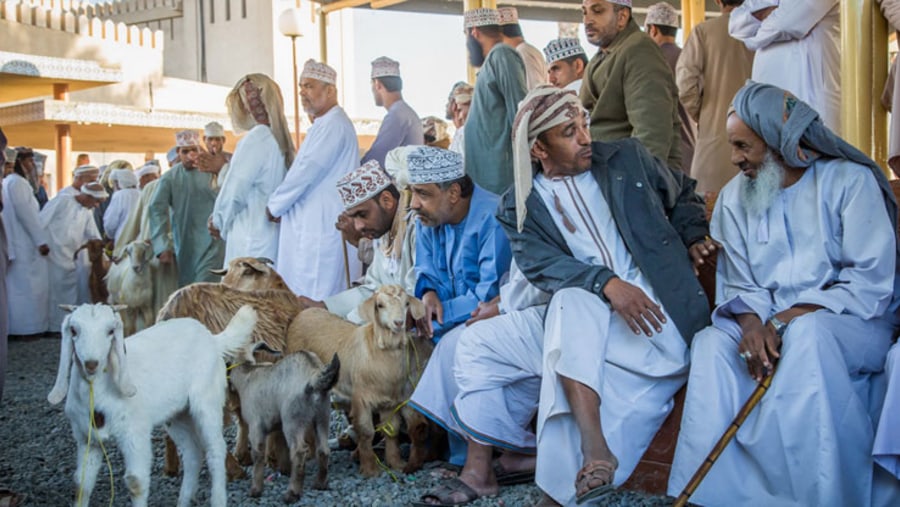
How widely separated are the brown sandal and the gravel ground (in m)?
0.56

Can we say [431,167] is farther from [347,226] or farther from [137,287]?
[137,287]

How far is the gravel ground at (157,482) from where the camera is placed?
414 centimetres

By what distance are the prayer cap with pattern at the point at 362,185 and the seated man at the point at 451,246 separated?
0.55 metres

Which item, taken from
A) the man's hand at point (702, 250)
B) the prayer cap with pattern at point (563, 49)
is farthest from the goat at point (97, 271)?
the man's hand at point (702, 250)

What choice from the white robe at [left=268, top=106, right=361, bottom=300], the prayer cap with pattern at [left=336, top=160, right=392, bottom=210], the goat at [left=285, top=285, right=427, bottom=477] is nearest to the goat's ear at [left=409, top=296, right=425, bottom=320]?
the goat at [left=285, top=285, right=427, bottom=477]

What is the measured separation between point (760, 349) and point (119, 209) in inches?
437

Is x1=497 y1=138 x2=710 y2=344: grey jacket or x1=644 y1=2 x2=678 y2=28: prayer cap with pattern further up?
x1=644 y1=2 x2=678 y2=28: prayer cap with pattern

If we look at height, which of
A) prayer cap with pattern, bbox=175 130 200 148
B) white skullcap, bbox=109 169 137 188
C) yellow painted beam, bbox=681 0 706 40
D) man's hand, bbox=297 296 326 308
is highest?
yellow painted beam, bbox=681 0 706 40

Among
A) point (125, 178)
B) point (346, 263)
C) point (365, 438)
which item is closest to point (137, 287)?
point (346, 263)

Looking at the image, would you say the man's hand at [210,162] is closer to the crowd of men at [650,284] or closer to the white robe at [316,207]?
the white robe at [316,207]

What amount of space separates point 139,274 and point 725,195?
272 inches

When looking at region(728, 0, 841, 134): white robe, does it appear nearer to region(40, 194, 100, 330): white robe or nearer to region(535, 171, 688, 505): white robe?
region(535, 171, 688, 505): white robe

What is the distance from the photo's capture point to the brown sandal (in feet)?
10.6

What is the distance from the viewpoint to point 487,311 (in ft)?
14.5
